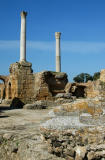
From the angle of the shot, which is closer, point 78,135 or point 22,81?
point 78,135

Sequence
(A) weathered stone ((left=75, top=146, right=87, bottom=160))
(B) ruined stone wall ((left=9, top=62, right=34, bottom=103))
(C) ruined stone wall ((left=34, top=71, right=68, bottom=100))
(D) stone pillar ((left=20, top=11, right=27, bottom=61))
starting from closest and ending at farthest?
1. (A) weathered stone ((left=75, top=146, right=87, bottom=160))
2. (B) ruined stone wall ((left=9, top=62, right=34, bottom=103))
3. (C) ruined stone wall ((left=34, top=71, right=68, bottom=100))
4. (D) stone pillar ((left=20, top=11, right=27, bottom=61))

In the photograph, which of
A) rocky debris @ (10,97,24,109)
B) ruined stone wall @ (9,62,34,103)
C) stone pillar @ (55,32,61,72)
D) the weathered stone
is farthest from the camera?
stone pillar @ (55,32,61,72)

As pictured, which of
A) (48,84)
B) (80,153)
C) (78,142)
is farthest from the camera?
(48,84)

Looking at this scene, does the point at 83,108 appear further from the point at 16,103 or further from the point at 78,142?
the point at 16,103

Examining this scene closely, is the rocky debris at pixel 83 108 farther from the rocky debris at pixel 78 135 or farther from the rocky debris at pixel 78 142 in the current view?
the rocky debris at pixel 78 142

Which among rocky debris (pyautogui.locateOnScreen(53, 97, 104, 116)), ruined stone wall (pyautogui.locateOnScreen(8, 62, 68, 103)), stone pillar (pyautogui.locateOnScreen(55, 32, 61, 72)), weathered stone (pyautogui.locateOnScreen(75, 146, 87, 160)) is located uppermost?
stone pillar (pyautogui.locateOnScreen(55, 32, 61, 72))

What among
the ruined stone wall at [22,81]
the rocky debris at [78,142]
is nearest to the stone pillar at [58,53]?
the ruined stone wall at [22,81]

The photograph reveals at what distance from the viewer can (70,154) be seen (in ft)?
9.50

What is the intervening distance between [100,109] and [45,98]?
1248cm

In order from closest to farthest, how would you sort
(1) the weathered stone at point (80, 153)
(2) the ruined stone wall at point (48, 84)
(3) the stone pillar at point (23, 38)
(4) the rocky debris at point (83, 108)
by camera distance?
(1) the weathered stone at point (80, 153)
(4) the rocky debris at point (83, 108)
(2) the ruined stone wall at point (48, 84)
(3) the stone pillar at point (23, 38)

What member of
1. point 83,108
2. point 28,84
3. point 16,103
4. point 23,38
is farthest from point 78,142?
point 23,38

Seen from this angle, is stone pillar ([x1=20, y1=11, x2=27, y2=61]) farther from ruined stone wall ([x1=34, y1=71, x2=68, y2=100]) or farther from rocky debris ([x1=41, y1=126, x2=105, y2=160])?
rocky debris ([x1=41, y1=126, x2=105, y2=160])

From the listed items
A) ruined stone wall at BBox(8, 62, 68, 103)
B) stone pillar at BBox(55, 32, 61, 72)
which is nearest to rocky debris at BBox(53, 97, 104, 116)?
ruined stone wall at BBox(8, 62, 68, 103)

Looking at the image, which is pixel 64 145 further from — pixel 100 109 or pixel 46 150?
pixel 100 109
